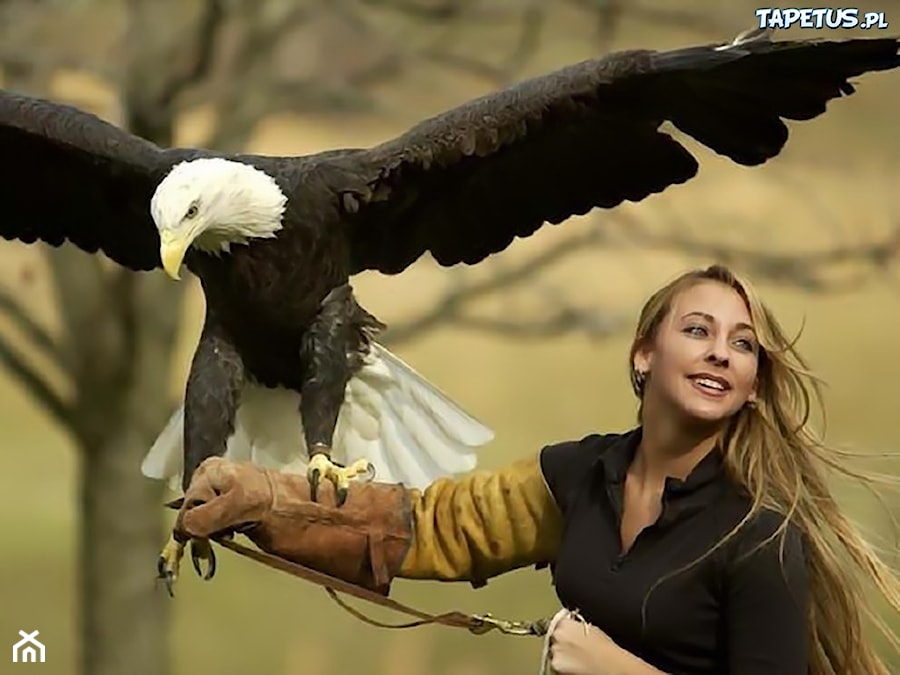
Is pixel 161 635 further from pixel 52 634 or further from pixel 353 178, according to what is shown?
pixel 353 178

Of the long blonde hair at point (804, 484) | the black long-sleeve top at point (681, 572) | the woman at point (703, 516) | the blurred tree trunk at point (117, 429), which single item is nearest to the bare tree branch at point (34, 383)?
the blurred tree trunk at point (117, 429)

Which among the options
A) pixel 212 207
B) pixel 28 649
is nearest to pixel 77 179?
pixel 212 207

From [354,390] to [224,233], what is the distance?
0.33 metres

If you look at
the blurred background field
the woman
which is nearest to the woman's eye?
the woman

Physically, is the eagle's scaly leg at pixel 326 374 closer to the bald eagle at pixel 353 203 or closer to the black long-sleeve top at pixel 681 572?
the bald eagle at pixel 353 203

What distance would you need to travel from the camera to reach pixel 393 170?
145 cm

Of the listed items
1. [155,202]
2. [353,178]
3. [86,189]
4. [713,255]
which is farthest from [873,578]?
[713,255]

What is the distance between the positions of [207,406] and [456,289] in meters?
1.41

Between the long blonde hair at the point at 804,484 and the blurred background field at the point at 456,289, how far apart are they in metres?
1.59

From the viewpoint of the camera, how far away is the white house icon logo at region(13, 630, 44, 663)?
2.69 metres

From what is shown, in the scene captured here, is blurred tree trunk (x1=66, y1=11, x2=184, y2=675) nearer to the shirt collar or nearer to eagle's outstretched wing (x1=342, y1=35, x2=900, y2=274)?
eagle's outstretched wing (x1=342, y1=35, x2=900, y2=274)

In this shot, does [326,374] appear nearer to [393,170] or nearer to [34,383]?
[393,170]

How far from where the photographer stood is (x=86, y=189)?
1600 mm

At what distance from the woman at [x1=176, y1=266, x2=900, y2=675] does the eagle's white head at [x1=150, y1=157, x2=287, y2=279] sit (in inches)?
10.1
